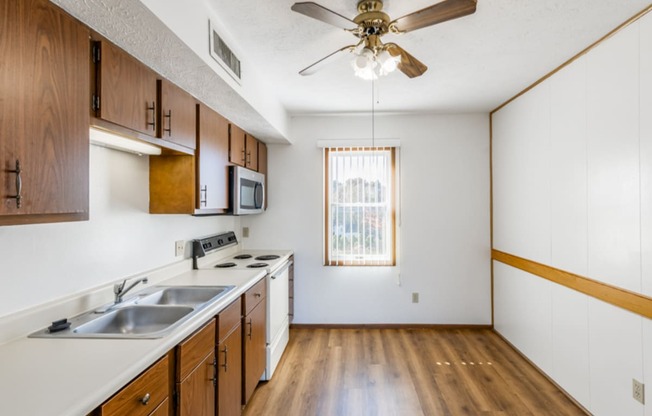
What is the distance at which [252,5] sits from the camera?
1775 millimetres

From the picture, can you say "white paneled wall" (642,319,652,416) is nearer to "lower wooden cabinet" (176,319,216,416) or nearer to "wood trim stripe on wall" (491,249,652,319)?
"wood trim stripe on wall" (491,249,652,319)

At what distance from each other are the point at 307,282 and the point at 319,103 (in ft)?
6.55

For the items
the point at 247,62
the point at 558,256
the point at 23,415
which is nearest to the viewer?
the point at 23,415

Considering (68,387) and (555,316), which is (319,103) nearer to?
(555,316)

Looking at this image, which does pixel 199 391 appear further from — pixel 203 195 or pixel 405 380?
pixel 405 380

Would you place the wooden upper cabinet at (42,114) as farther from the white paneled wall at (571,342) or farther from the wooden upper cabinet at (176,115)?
the white paneled wall at (571,342)

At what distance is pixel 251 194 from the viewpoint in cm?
324

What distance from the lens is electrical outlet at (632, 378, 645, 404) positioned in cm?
184

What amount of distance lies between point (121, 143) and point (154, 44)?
573 mm

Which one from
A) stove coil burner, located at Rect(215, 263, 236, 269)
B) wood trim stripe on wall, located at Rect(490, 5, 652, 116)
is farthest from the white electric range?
wood trim stripe on wall, located at Rect(490, 5, 652, 116)

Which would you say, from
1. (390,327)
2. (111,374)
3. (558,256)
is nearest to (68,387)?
(111,374)

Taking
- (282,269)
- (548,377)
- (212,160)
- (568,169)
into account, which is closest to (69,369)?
(212,160)

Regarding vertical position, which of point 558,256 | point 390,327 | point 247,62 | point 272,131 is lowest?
point 390,327

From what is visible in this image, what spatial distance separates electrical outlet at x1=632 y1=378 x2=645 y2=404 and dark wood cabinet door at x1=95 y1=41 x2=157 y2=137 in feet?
9.71
